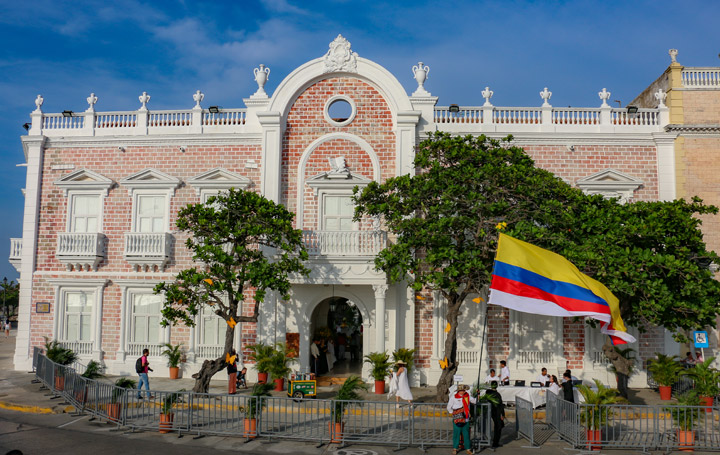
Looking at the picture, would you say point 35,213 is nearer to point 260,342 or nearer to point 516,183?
point 260,342

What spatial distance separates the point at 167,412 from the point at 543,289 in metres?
8.82

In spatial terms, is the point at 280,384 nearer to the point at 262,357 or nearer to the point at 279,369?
the point at 279,369

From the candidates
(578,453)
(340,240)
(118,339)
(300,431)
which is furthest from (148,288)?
(578,453)

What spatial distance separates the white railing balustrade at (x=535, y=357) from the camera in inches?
803

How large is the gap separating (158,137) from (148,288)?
5.63 meters

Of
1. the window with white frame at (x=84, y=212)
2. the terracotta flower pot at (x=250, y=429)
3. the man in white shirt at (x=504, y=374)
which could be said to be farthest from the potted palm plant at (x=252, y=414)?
A: the window with white frame at (x=84, y=212)

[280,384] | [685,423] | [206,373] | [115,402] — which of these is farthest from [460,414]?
[280,384]

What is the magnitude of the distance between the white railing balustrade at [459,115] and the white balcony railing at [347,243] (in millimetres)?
4976

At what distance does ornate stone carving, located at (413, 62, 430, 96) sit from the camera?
850 inches

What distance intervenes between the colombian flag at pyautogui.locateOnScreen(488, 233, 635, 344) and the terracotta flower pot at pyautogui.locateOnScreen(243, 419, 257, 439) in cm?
595

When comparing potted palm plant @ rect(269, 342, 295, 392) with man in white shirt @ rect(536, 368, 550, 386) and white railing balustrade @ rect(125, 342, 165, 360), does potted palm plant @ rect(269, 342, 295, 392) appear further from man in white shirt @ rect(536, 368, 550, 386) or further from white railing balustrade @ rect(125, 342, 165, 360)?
man in white shirt @ rect(536, 368, 550, 386)

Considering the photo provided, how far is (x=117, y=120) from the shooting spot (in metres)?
22.8

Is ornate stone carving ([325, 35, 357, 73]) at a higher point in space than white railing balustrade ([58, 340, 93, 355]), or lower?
higher

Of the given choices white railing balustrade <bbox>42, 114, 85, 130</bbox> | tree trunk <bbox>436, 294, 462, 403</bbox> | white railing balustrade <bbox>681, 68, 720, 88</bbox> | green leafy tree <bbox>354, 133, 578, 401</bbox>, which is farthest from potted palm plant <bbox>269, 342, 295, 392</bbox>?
white railing balustrade <bbox>681, 68, 720, 88</bbox>
